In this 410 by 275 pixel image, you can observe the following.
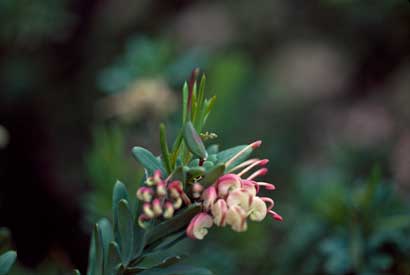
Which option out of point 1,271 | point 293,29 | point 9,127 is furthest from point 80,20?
point 1,271

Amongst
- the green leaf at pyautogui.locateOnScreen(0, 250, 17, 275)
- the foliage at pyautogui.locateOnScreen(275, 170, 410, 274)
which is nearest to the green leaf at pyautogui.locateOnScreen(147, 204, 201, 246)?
the green leaf at pyautogui.locateOnScreen(0, 250, 17, 275)

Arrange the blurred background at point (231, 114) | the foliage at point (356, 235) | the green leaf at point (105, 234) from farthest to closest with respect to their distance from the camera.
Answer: the blurred background at point (231, 114), the foliage at point (356, 235), the green leaf at point (105, 234)

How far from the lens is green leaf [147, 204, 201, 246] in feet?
1.70

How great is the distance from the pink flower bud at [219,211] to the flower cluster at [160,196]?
0.03 meters

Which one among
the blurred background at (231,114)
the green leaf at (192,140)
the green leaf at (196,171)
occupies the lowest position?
the blurred background at (231,114)

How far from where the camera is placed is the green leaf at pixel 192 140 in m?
0.49

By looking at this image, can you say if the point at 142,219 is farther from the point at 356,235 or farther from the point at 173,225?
the point at 356,235

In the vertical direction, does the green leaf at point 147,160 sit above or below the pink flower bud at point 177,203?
above

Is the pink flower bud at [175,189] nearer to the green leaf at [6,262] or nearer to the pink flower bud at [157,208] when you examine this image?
the pink flower bud at [157,208]

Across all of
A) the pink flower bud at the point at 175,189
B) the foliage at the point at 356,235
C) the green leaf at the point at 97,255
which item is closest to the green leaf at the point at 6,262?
the green leaf at the point at 97,255

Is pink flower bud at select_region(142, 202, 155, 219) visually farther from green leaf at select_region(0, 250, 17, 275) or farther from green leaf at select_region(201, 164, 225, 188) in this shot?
green leaf at select_region(0, 250, 17, 275)

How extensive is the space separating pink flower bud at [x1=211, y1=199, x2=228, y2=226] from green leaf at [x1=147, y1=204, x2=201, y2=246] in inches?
0.6

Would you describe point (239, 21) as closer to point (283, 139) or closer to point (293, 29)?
point (293, 29)

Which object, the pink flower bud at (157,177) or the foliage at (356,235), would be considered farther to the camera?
the foliage at (356,235)
